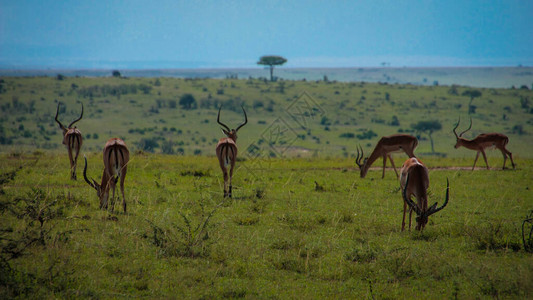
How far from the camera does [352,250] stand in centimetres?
805

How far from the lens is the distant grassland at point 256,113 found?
47.6 meters

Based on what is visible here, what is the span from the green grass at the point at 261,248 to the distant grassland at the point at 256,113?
29.4 metres

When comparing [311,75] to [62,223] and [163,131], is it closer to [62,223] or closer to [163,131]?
[163,131]

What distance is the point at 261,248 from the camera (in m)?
8.16

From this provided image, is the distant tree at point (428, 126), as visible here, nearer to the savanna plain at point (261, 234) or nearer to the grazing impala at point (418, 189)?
the savanna plain at point (261, 234)

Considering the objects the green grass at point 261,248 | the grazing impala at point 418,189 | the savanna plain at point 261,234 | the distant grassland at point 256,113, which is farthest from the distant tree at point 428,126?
the grazing impala at point 418,189

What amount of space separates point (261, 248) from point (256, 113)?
55637 mm

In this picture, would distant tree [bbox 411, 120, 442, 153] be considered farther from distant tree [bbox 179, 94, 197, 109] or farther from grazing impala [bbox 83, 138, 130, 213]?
grazing impala [bbox 83, 138, 130, 213]

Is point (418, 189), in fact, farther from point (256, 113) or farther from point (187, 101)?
point (187, 101)

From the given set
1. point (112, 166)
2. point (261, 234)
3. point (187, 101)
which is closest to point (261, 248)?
point (261, 234)

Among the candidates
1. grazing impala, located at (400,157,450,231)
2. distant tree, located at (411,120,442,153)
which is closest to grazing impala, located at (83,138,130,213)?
grazing impala, located at (400,157,450,231)

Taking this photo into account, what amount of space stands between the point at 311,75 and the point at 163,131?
118 meters

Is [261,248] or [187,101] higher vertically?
[187,101]

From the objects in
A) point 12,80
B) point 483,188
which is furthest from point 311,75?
point 483,188
